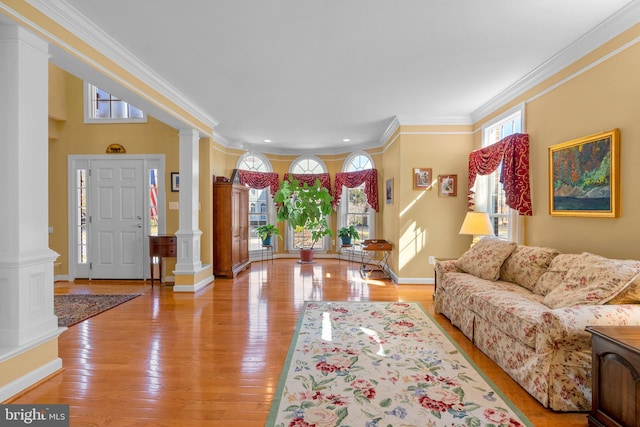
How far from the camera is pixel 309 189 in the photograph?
7.88m

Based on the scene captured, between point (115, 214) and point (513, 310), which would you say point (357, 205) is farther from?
point (513, 310)

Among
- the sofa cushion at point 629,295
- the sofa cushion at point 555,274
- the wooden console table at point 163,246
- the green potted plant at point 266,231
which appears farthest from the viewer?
the green potted plant at point 266,231

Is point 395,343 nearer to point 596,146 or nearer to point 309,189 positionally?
point 596,146

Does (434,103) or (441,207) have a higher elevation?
(434,103)

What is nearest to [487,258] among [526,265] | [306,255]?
[526,265]

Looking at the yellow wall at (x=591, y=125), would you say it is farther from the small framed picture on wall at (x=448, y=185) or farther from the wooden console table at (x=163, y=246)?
the wooden console table at (x=163, y=246)

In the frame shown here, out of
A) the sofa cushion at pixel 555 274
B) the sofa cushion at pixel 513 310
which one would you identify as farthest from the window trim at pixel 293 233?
the sofa cushion at pixel 555 274

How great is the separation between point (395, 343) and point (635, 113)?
259 centimetres

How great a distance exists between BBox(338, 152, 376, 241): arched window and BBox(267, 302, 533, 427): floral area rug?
432cm

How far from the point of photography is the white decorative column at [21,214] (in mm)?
2227

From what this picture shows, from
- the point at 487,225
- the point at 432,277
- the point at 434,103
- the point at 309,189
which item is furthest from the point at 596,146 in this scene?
the point at 309,189

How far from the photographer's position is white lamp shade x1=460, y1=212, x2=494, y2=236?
416 centimetres

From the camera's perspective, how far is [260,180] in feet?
26.3

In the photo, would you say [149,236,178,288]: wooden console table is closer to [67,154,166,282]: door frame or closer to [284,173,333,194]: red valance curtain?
[67,154,166,282]: door frame
